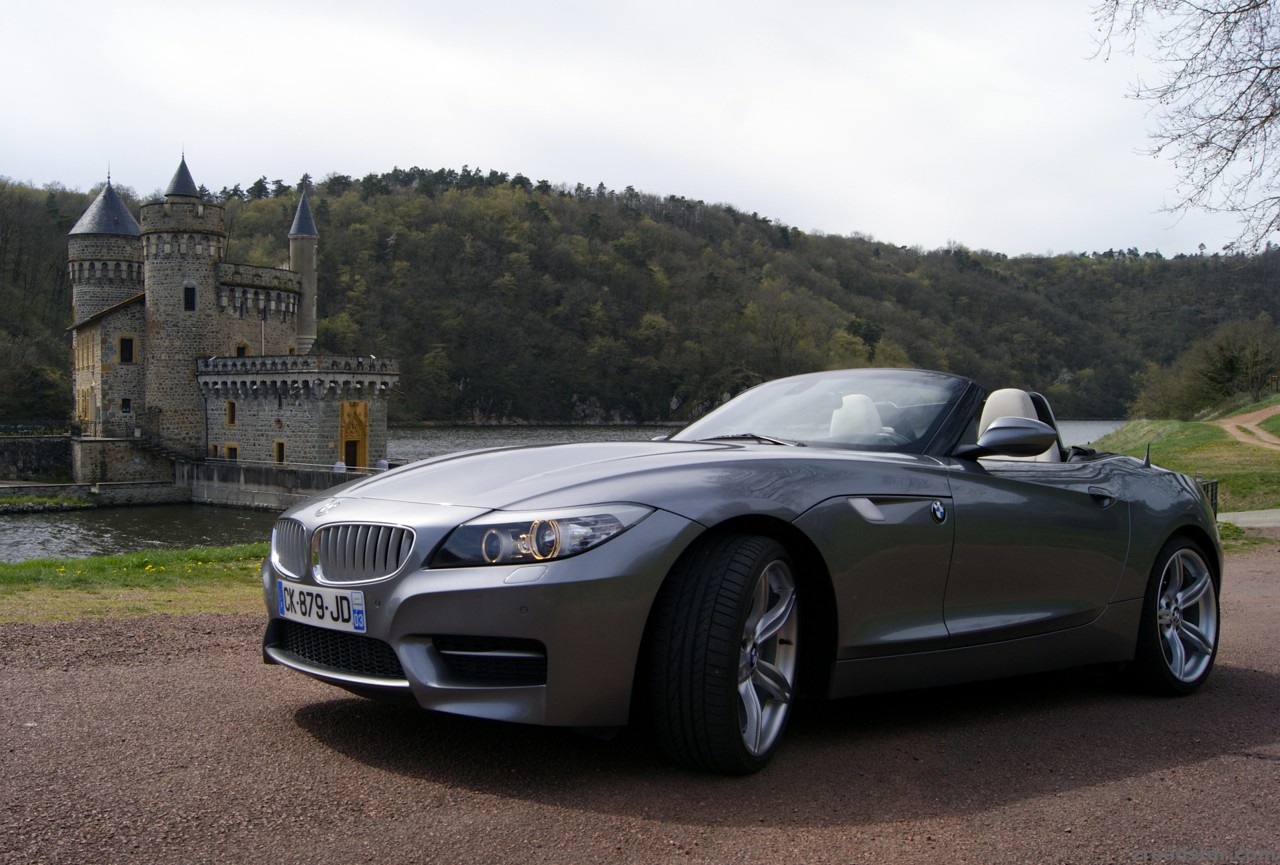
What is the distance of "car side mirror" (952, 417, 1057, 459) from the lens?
4391 mm

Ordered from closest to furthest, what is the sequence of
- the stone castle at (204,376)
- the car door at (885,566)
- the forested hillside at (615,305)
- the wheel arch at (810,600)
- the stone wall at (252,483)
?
the wheel arch at (810,600), the car door at (885,566), the stone wall at (252,483), the stone castle at (204,376), the forested hillside at (615,305)

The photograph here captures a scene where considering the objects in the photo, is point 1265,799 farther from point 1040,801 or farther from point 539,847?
point 539,847

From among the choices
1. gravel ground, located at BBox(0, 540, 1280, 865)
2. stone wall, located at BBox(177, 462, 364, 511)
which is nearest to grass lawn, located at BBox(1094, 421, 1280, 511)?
gravel ground, located at BBox(0, 540, 1280, 865)

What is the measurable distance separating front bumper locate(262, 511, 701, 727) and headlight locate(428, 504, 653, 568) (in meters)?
0.03

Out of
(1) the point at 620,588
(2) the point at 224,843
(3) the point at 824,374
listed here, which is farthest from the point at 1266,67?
(2) the point at 224,843

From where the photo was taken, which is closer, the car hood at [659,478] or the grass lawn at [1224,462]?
the car hood at [659,478]

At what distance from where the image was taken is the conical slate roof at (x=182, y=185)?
6216cm

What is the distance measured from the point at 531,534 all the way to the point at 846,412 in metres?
1.97

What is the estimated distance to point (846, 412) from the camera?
190 inches

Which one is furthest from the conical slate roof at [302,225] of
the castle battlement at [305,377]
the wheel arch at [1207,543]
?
the wheel arch at [1207,543]

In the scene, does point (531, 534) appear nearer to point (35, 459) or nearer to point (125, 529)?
point (125, 529)

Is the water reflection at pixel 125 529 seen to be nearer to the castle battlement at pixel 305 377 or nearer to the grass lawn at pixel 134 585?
the castle battlement at pixel 305 377

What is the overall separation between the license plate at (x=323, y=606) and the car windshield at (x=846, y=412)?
1.88 metres

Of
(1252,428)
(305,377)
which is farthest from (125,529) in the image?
(1252,428)
